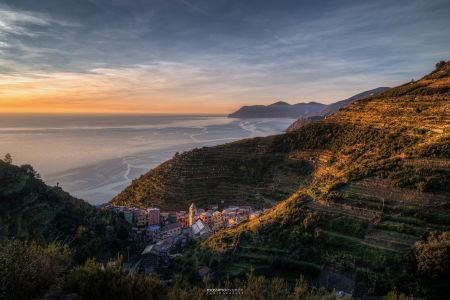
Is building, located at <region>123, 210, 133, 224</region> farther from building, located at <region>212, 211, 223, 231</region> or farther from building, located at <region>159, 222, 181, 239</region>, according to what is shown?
building, located at <region>212, 211, 223, 231</region>

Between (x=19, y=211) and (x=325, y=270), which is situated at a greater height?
(x=19, y=211)

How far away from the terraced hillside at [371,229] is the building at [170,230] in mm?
9906

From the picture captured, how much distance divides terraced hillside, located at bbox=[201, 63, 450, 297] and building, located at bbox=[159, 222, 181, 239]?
Answer: 32.5 ft

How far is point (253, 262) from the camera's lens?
1800 centimetres

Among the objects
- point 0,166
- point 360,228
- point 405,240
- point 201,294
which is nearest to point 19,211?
point 0,166

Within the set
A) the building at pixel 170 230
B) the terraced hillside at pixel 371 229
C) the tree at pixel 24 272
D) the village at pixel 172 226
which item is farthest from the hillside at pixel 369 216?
the tree at pixel 24 272

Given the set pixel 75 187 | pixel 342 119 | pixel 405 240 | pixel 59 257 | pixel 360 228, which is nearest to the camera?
pixel 59 257

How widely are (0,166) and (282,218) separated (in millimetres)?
24010

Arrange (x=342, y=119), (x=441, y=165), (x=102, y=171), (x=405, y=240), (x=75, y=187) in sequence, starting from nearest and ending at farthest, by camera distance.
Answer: (x=405, y=240), (x=441, y=165), (x=342, y=119), (x=75, y=187), (x=102, y=171)

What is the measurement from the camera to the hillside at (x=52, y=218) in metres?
22.9

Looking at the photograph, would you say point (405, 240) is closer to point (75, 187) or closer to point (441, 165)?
point (441, 165)

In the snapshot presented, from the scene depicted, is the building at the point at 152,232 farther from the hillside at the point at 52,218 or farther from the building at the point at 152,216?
the hillside at the point at 52,218

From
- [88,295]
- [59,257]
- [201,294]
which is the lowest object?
[201,294]

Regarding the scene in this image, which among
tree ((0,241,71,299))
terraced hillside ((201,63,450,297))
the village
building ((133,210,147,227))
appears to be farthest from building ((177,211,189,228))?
tree ((0,241,71,299))
